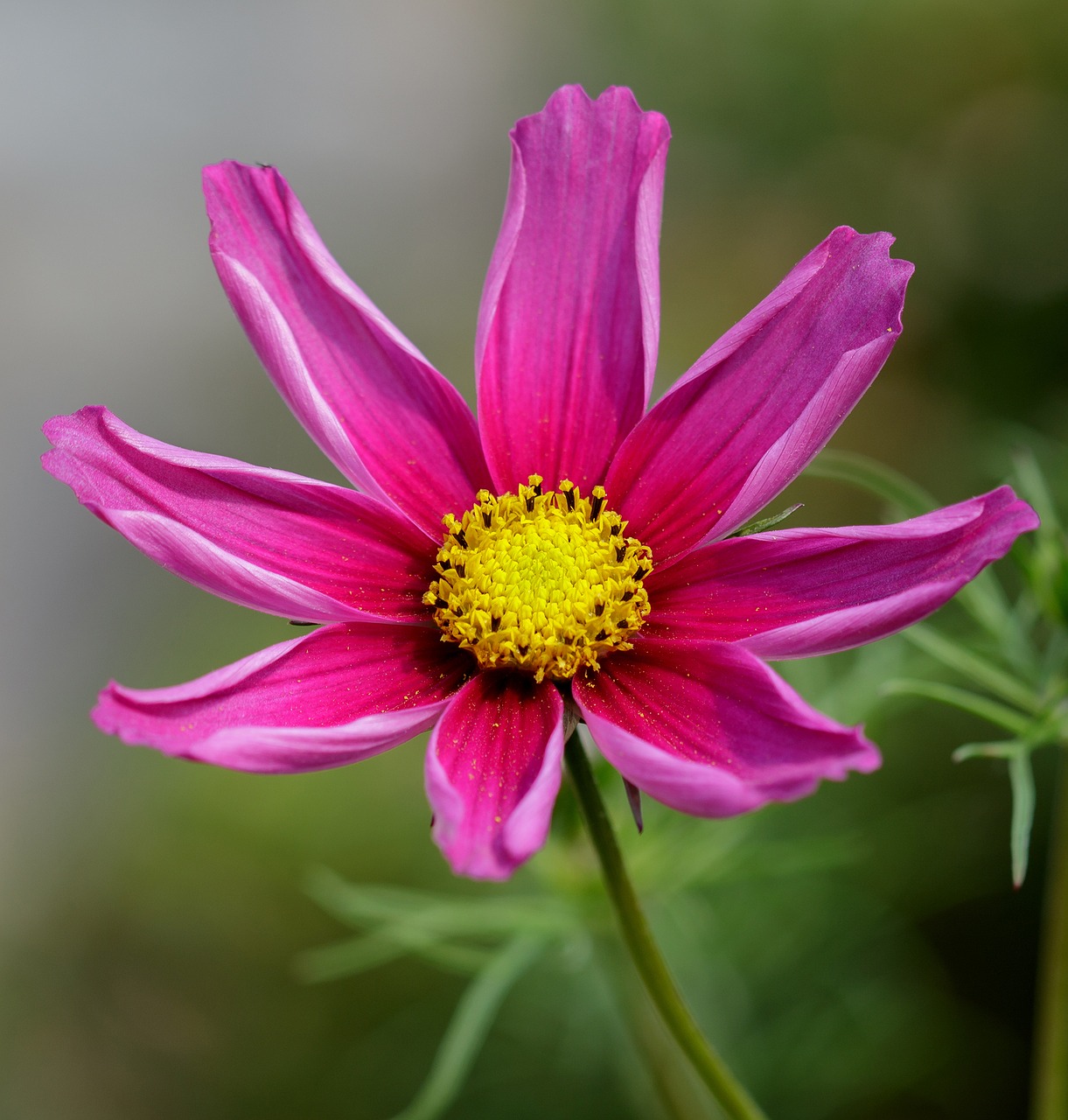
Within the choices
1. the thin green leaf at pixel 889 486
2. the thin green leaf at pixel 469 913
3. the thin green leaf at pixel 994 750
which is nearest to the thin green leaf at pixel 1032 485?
the thin green leaf at pixel 889 486

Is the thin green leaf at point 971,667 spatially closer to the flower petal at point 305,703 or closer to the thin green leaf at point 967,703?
the thin green leaf at point 967,703

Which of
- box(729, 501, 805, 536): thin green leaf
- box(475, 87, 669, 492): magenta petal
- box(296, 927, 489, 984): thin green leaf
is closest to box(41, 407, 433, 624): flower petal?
box(475, 87, 669, 492): magenta petal

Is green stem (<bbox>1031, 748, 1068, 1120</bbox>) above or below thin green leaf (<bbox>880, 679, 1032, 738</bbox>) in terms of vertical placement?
below

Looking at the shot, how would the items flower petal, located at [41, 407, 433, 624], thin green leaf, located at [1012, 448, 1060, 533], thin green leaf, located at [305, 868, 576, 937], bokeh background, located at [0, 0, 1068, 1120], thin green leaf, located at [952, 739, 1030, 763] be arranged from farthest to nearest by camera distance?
bokeh background, located at [0, 0, 1068, 1120] → thin green leaf, located at [305, 868, 576, 937] → thin green leaf, located at [1012, 448, 1060, 533] → thin green leaf, located at [952, 739, 1030, 763] → flower petal, located at [41, 407, 433, 624]

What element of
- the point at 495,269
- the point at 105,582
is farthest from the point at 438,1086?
the point at 105,582

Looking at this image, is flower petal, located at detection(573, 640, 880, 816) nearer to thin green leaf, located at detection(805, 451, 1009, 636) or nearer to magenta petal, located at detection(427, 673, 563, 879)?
magenta petal, located at detection(427, 673, 563, 879)

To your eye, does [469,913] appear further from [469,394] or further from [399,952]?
[469,394]
